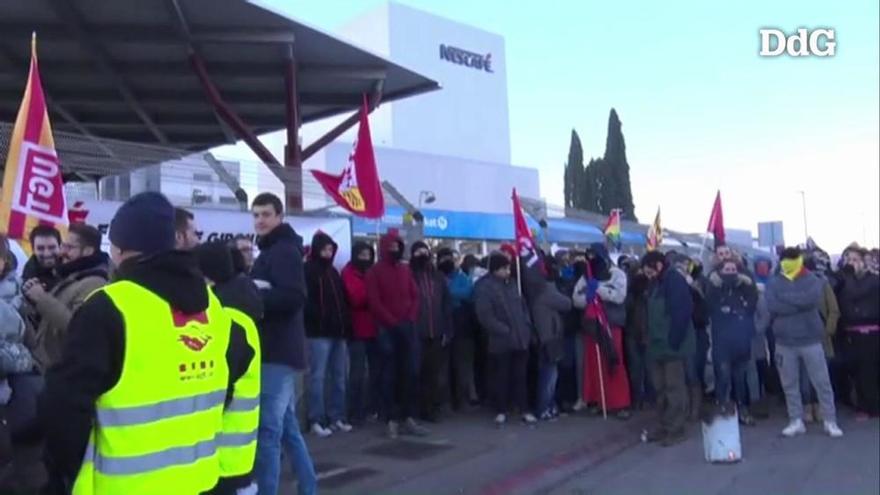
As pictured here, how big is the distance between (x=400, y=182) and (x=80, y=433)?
39262mm

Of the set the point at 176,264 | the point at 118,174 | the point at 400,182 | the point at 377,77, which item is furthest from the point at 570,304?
the point at 400,182

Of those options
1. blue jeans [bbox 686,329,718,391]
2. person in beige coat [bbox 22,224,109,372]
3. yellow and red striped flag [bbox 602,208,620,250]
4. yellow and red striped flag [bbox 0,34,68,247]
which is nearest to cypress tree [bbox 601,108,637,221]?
yellow and red striped flag [bbox 602,208,620,250]

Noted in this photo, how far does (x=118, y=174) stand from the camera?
9109 millimetres

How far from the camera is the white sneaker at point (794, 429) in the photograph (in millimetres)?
9727

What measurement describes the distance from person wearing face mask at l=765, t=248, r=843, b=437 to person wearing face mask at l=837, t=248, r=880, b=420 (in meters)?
1.02

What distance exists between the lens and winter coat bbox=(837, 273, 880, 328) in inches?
412

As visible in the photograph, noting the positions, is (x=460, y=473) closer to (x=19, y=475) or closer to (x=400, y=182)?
(x=19, y=475)

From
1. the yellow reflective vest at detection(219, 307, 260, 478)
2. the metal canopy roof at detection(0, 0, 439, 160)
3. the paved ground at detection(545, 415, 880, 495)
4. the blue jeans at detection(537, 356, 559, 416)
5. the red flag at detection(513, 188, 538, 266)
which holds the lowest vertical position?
the paved ground at detection(545, 415, 880, 495)

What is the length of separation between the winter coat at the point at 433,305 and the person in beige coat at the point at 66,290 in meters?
4.78

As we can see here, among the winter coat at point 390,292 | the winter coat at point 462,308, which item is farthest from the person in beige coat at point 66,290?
the winter coat at point 462,308

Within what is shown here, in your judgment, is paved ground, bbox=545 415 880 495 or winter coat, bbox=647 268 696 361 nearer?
paved ground, bbox=545 415 880 495

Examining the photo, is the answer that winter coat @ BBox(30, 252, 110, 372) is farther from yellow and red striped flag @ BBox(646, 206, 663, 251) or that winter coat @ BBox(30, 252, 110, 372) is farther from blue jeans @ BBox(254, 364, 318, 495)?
yellow and red striped flag @ BBox(646, 206, 663, 251)

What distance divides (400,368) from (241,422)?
5.78 m

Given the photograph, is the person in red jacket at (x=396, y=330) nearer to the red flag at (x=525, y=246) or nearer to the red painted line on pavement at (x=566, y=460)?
the red painted line on pavement at (x=566, y=460)
